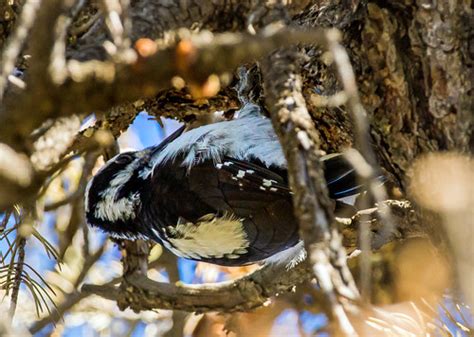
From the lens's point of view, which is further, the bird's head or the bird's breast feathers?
the bird's head

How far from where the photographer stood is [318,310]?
3.58 m

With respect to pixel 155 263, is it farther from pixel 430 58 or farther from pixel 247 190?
pixel 430 58

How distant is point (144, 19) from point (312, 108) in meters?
0.91

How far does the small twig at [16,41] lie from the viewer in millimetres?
1045

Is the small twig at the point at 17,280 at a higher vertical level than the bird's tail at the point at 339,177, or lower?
higher

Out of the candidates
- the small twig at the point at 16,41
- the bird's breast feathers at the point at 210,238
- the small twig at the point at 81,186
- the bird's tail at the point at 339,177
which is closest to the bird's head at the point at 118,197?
the bird's breast feathers at the point at 210,238

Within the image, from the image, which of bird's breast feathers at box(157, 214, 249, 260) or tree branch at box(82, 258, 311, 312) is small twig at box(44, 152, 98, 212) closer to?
tree branch at box(82, 258, 311, 312)

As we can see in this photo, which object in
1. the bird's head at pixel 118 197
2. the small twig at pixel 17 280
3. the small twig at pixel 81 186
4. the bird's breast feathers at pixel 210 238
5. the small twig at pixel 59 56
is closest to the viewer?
the small twig at pixel 59 56

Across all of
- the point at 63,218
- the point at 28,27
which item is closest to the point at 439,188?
the point at 28,27

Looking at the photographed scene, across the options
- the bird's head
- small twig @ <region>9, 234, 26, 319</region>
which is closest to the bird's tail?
the bird's head

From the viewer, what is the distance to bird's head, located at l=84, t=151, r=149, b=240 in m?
2.86

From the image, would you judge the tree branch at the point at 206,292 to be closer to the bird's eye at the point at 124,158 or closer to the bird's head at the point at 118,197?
the bird's head at the point at 118,197

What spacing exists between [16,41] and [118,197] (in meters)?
1.84

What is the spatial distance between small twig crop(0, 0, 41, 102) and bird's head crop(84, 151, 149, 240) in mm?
1738
